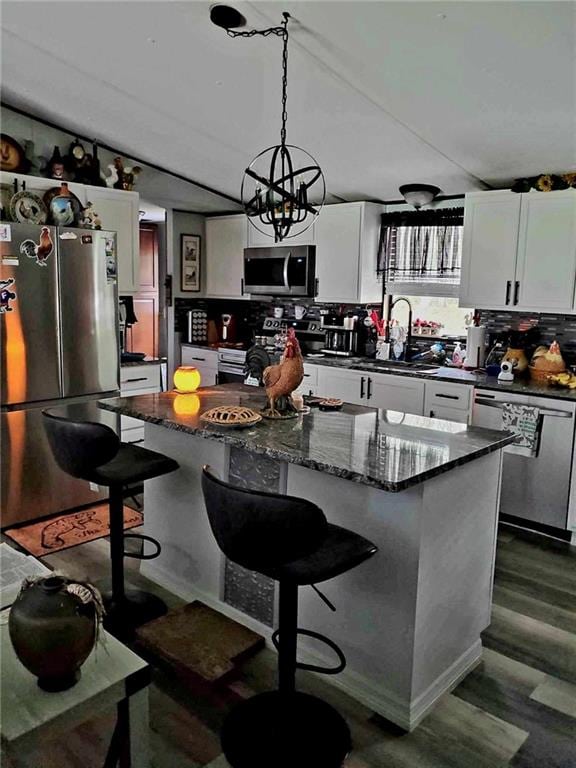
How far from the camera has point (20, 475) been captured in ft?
12.7

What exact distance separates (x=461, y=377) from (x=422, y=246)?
1310 mm

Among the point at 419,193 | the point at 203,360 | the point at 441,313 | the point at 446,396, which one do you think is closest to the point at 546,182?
the point at 419,193

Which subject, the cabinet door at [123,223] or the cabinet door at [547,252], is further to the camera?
the cabinet door at [123,223]

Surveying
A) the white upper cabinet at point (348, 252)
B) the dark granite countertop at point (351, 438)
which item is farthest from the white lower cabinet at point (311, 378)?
the dark granite countertop at point (351, 438)

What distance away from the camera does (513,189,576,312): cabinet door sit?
157 inches

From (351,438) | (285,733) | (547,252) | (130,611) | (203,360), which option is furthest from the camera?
(203,360)

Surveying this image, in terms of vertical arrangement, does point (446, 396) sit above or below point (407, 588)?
above

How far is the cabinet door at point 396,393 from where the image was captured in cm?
440

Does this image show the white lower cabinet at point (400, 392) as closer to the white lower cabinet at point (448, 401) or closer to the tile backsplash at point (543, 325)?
the white lower cabinet at point (448, 401)

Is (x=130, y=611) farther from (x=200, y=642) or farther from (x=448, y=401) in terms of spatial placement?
(x=448, y=401)

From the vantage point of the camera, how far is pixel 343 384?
15.9 feet

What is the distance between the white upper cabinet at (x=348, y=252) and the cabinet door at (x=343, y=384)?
0.70 m

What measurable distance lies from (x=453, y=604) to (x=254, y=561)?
984 mm

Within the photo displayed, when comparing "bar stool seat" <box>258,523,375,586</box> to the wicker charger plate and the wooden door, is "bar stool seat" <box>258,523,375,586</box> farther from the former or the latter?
the wooden door
